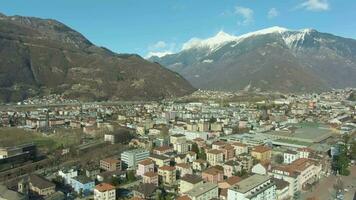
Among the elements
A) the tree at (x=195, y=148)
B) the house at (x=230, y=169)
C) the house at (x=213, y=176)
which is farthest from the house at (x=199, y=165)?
the tree at (x=195, y=148)

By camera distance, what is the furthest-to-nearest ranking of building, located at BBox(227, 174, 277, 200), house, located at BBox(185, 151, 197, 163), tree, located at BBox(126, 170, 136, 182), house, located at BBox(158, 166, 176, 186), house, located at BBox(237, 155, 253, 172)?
house, located at BBox(185, 151, 197, 163), house, located at BBox(237, 155, 253, 172), tree, located at BBox(126, 170, 136, 182), house, located at BBox(158, 166, 176, 186), building, located at BBox(227, 174, 277, 200)

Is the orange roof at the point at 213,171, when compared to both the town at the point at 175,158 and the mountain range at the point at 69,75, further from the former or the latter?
the mountain range at the point at 69,75

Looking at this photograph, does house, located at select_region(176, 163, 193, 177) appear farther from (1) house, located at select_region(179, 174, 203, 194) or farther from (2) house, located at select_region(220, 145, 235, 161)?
(2) house, located at select_region(220, 145, 235, 161)

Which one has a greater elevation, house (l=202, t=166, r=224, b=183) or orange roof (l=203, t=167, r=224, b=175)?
orange roof (l=203, t=167, r=224, b=175)

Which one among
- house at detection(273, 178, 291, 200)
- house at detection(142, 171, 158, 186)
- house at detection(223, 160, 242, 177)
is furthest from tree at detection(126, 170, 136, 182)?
house at detection(273, 178, 291, 200)

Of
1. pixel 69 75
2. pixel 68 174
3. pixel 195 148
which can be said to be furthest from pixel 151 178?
pixel 69 75

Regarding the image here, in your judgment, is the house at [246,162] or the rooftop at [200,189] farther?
the house at [246,162]
